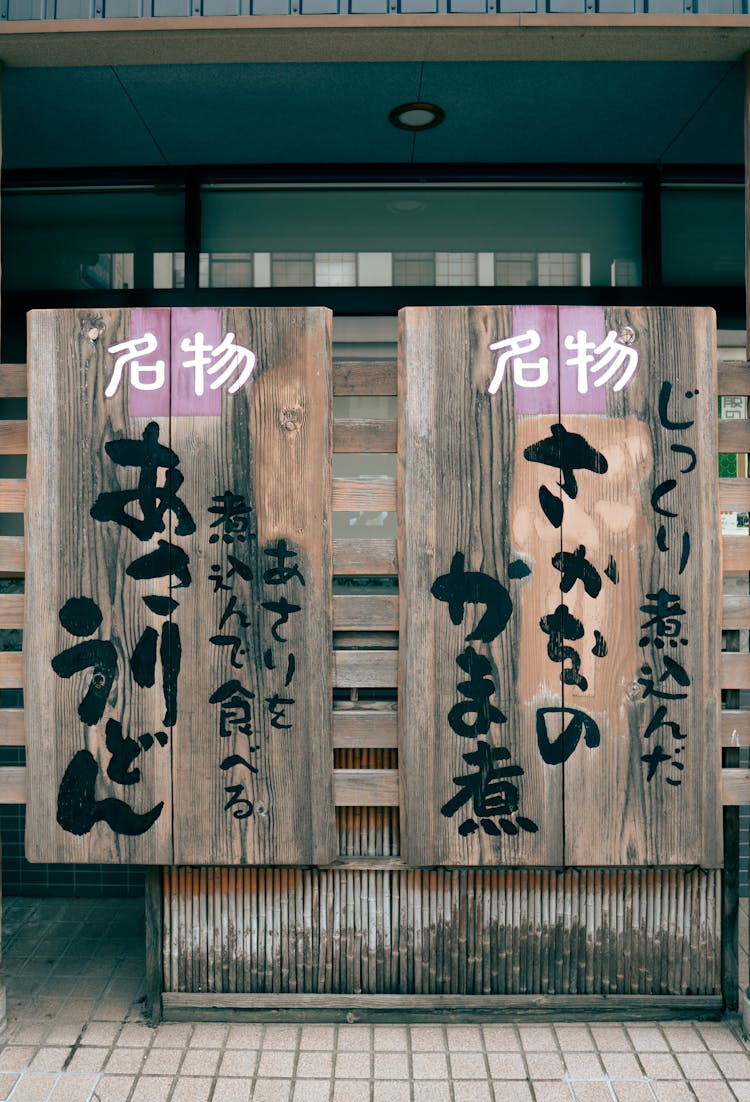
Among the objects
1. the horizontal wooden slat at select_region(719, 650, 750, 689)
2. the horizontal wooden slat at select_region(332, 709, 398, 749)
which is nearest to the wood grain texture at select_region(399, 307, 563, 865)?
the horizontal wooden slat at select_region(332, 709, 398, 749)

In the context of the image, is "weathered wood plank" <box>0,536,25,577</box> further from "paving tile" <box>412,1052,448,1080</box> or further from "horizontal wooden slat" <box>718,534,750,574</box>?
"horizontal wooden slat" <box>718,534,750,574</box>

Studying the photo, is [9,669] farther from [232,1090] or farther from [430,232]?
[430,232]

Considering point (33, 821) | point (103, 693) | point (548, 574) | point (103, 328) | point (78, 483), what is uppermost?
point (103, 328)

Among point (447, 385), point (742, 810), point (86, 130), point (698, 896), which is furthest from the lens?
point (742, 810)

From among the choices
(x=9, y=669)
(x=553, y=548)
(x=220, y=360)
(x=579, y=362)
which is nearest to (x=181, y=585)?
(x=9, y=669)

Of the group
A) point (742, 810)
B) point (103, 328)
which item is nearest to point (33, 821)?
point (103, 328)

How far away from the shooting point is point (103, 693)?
363cm

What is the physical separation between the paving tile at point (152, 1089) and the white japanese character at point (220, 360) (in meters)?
3.11

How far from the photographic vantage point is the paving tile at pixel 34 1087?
3.28 m

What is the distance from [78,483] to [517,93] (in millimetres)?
3039

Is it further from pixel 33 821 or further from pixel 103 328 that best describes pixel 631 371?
pixel 33 821

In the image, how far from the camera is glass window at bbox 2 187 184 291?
16.0 feet

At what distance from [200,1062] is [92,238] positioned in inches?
186

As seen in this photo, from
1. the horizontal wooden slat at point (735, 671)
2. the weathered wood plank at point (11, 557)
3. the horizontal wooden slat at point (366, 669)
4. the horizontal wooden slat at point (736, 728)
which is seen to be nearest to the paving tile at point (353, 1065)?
the horizontal wooden slat at point (366, 669)
